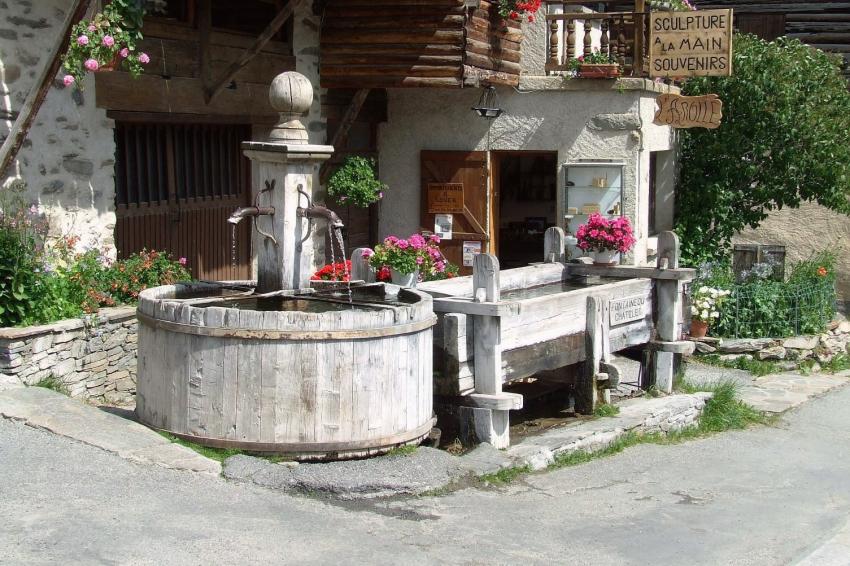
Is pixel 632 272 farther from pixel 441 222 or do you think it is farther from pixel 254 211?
pixel 254 211

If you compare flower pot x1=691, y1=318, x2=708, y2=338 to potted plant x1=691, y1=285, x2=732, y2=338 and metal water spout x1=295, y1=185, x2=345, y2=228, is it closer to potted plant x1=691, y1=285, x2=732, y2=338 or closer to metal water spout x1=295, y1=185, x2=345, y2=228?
potted plant x1=691, y1=285, x2=732, y2=338

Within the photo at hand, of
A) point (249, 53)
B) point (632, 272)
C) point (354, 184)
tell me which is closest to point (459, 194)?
point (354, 184)

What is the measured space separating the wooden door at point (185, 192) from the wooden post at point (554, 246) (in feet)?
10.2

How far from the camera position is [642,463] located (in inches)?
335

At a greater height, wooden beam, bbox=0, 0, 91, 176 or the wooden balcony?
the wooden balcony

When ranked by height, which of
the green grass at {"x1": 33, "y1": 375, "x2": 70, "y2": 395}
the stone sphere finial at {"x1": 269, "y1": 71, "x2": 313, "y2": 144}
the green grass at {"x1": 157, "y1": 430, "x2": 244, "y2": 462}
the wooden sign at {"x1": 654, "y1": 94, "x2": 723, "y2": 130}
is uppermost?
the wooden sign at {"x1": 654, "y1": 94, "x2": 723, "y2": 130}

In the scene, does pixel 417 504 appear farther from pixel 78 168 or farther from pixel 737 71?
pixel 737 71

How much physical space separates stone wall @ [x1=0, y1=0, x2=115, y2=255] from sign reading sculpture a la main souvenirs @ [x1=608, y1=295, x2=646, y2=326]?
15.0 ft

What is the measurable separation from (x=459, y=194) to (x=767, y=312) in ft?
13.4

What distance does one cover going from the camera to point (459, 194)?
14.3 meters

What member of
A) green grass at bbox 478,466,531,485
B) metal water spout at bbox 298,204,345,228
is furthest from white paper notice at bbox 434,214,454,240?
green grass at bbox 478,466,531,485

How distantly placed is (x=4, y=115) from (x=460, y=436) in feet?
14.9

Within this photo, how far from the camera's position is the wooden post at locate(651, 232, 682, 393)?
1055 centimetres

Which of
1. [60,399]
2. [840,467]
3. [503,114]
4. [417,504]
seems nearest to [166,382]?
[60,399]
